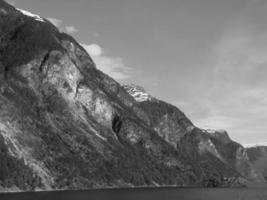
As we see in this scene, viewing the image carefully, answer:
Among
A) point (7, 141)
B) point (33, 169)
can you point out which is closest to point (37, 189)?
point (33, 169)

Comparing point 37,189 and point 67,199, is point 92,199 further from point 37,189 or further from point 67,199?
point 37,189

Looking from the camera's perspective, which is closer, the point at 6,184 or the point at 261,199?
the point at 261,199

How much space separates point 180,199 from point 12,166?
218 ft

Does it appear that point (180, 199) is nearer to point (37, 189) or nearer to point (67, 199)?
point (67, 199)

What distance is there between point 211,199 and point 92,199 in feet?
145

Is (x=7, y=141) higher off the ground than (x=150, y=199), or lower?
higher

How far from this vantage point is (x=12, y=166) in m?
186

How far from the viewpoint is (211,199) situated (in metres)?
165

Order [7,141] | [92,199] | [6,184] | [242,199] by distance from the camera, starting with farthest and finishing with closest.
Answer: [7,141], [6,184], [242,199], [92,199]

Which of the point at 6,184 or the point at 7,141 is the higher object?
the point at 7,141

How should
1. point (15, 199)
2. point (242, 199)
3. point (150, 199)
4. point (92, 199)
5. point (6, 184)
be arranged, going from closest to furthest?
point (15, 199), point (92, 199), point (150, 199), point (242, 199), point (6, 184)

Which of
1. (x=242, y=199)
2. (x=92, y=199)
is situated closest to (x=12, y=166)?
(x=92, y=199)

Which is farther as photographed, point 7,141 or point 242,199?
point 7,141

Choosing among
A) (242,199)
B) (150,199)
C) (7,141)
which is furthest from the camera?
(7,141)
